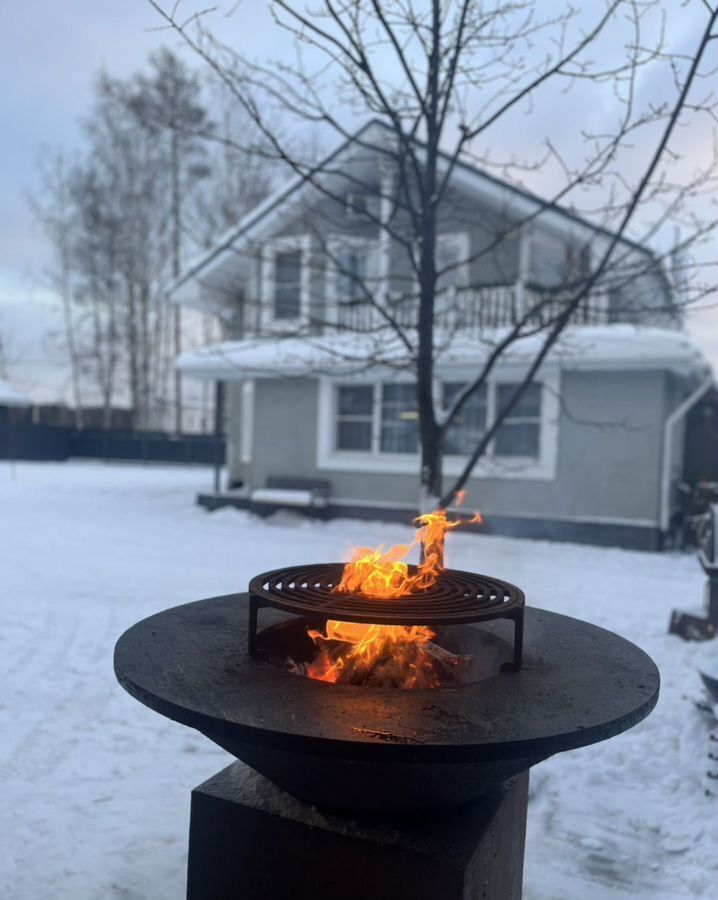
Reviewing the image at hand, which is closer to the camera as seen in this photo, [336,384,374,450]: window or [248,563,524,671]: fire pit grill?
[248,563,524,671]: fire pit grill

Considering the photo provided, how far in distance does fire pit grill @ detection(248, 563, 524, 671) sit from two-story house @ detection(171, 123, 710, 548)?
619cm

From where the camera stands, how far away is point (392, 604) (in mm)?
1956

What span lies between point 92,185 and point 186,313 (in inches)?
234

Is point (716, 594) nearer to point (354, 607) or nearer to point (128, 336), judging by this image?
point (354, 607)

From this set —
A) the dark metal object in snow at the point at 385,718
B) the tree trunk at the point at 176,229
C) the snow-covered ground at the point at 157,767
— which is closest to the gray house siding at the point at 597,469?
the snow-covered ground at the point at 157,767

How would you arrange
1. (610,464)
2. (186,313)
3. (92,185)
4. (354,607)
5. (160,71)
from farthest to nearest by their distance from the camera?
(186,313), (92,185), (160,71), (610,464), (354,607)

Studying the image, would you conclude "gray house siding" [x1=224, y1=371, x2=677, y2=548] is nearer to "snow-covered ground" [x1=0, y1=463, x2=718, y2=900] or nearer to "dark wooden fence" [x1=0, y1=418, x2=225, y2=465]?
"snow-covered ground" [x1=0, y1=463, x2=718, y2=900]

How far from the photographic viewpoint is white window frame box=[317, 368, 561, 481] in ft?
33.9

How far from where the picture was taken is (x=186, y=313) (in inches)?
1105

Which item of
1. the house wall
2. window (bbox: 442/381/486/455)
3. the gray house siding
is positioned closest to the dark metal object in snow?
the house wall

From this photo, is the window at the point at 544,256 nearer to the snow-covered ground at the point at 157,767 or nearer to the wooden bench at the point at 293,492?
the wooden bench at the point at 293,492

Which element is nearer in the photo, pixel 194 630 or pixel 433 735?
pixel 433 735

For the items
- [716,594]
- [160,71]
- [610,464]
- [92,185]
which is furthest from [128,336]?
[716,594]

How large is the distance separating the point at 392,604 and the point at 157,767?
2051 millimetres
